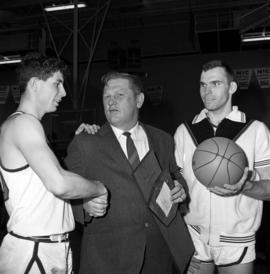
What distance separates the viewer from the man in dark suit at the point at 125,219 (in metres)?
2.32

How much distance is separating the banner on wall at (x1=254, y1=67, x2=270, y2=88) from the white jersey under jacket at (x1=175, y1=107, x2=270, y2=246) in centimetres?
1065

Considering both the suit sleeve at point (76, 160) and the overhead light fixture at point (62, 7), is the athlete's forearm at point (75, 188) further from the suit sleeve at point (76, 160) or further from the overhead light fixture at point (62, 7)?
the overhead light fixture at point (62, 7)

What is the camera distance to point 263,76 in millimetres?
12633

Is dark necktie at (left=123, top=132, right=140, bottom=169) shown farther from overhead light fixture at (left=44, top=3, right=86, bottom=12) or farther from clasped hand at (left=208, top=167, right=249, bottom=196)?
overhead light fixture at (left=44, top=3, right=86, bottom=12)

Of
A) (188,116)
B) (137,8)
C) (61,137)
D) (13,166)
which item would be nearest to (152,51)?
(137,8)

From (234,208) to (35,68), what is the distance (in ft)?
5.33

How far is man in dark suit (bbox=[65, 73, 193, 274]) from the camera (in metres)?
2.32

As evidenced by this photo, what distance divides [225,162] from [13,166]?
1.34m

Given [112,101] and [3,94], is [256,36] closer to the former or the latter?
[112,101]

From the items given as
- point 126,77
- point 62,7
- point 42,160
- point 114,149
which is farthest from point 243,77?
point 42,160

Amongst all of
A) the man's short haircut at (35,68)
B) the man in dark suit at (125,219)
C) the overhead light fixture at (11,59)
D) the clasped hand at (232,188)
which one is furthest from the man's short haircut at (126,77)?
the overhead light fixture at (11,59)

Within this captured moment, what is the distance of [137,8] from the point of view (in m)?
12.9

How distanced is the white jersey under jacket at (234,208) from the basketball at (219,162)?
0.66 ft

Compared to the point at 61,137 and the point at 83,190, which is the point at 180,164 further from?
the point at 61,137
